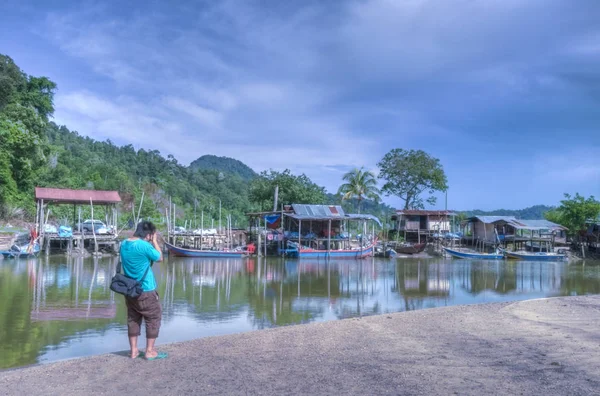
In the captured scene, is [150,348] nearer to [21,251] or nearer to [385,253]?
[21,251]

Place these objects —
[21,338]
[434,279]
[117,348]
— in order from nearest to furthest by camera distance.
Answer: [117,348], [21,338], [434,279]

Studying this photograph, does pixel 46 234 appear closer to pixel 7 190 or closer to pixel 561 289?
pixel 7 190

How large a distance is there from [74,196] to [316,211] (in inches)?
662

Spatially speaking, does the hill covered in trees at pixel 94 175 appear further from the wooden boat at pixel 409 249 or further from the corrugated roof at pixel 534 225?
the corrugated roof at pixel 534 225

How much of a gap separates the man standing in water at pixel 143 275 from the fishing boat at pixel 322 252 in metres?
29.0

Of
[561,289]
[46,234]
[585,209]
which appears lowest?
[561,289]

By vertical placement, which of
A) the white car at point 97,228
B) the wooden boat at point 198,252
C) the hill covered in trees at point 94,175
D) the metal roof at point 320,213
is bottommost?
the wooden boat at point 198,252

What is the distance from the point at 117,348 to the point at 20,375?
2.35 meters

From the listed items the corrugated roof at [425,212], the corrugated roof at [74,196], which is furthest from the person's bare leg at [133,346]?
the corrugated roof at [425,212]

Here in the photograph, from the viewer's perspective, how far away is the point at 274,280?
21.4 m

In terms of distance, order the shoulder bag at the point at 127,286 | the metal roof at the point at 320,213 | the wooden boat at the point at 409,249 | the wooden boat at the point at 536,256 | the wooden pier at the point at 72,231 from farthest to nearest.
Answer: the wooden boat at the point at 409,249 → the wooden boat at the point at 536,256 → the metal roof at the point at 320,213 → the wooden pier at the point at 72,231 → the shoulder bag at the point at 127,286

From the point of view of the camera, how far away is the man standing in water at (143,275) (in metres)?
6.26

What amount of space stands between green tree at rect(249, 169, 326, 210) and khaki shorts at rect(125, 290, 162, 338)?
126 feet

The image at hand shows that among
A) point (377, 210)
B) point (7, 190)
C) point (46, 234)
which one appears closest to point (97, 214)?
point (7, 190)
